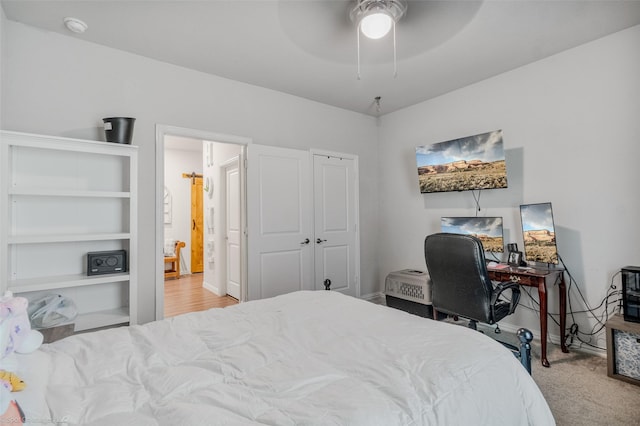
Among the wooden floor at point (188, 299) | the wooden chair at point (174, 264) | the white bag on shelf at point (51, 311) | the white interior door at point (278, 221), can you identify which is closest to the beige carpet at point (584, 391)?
the white interior door at point (278, 221)

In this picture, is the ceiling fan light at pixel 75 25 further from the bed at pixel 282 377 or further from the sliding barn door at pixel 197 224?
the sliding barn door at pixel 197 224

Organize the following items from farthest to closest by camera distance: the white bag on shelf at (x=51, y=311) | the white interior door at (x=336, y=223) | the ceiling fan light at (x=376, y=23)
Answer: the white interior door at (x=336, y=223), the white bag on shelf at (x=51, y=311), the ceiling fan light at (x=376, y=23)

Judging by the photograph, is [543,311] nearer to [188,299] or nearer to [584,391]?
[584,391]

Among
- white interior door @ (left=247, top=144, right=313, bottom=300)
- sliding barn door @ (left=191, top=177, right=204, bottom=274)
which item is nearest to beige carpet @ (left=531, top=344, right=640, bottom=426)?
white interior door @ (left=247, top=144, right=313, bottom=300)

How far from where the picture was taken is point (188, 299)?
4.75 metres

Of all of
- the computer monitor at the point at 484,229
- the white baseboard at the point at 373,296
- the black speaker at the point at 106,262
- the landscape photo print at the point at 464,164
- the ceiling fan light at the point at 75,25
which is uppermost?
the ceiling fan light at the point at 75,25

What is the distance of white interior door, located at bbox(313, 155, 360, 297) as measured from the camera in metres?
4.12

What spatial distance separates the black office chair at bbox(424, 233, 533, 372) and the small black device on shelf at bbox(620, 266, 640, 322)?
0.75m

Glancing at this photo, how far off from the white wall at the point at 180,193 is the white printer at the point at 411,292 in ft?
16.2

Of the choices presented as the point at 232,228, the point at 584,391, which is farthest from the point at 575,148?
the point at 232,228

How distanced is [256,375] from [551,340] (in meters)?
3.19

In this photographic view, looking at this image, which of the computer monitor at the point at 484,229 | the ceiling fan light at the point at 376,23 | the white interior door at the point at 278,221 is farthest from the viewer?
the white interior door at the point at 278,221

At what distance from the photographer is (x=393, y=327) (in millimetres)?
1603

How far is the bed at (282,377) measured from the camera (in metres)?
0.92
